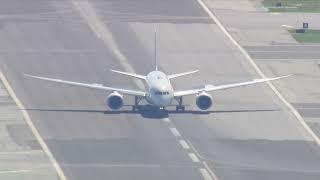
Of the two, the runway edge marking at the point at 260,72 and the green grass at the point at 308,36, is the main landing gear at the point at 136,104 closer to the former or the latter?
the runway edge marking at the point at 260,72

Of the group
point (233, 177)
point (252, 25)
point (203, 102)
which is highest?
point (252, 25)

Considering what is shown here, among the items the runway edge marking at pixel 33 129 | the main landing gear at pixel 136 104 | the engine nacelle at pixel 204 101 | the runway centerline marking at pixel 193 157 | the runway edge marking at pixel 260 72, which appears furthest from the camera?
the main landing gear at pixel 136 104

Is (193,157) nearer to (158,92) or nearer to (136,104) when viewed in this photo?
(158,92)

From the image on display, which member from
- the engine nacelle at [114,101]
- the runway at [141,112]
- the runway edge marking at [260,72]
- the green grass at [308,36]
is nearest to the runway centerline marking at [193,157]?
the runway at [141,112]

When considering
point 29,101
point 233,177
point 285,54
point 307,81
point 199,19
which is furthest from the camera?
point 199,19

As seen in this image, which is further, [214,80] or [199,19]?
[199,19]

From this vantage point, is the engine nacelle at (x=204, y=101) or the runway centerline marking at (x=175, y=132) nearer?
the runway centerline marking at (x=175, y=132)

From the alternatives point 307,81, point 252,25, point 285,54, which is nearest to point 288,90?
point 307,81

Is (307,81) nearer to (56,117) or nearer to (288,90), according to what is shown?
(288,90)
